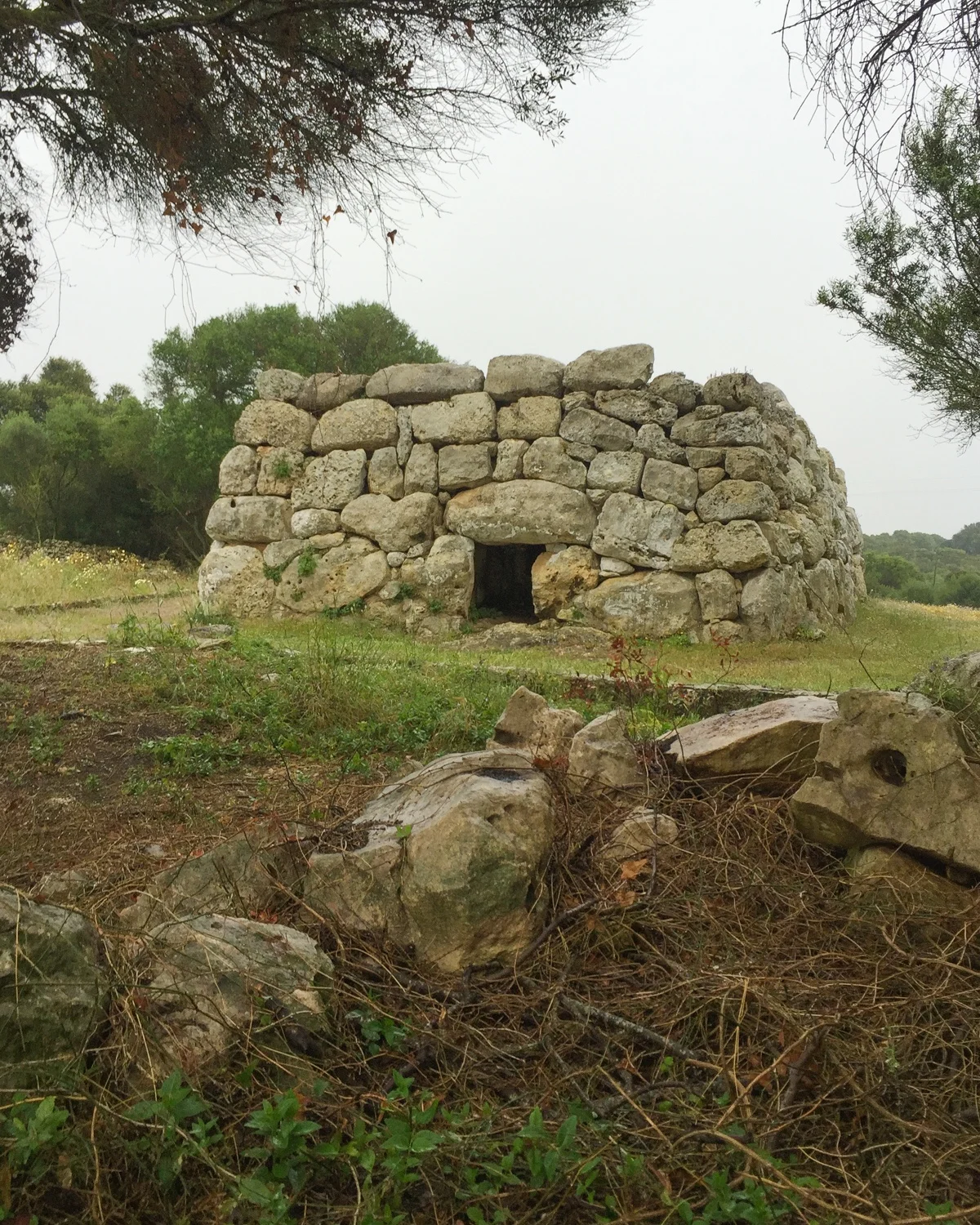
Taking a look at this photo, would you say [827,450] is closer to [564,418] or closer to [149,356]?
[564,418]

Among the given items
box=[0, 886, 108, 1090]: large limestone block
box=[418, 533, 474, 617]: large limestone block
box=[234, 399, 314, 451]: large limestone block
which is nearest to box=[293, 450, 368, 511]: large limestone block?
box=[234, 399, 314, 451]: large limestone block

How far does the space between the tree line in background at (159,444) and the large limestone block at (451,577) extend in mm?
9371

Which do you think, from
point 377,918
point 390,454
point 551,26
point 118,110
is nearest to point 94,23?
point 118,110

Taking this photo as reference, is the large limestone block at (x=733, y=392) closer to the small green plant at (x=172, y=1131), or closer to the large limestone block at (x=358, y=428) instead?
the large limestone block at (x=358, y=428)

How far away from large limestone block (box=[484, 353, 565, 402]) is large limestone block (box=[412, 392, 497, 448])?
16 cm

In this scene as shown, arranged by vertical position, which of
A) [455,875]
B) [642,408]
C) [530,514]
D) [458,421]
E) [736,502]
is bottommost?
[455,875]

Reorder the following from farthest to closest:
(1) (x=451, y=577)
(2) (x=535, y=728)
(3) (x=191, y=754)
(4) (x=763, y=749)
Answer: (1) (x=451, y=577) → (3) (x=191, y=754) → (2) (x=535, y=728) → (4) (x=763, y=749)

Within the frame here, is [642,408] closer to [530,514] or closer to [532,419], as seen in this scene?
[532,419]

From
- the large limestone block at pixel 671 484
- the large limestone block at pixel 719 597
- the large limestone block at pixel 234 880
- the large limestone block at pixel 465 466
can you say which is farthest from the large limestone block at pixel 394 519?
the large limestone block at pixel 234 880

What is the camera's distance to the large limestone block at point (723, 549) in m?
9.43

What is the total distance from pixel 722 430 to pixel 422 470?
306cm

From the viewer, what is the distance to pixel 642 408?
9.98 m

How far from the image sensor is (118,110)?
484 cm

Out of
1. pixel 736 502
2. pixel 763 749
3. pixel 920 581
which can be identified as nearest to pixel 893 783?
pixel 763 749
